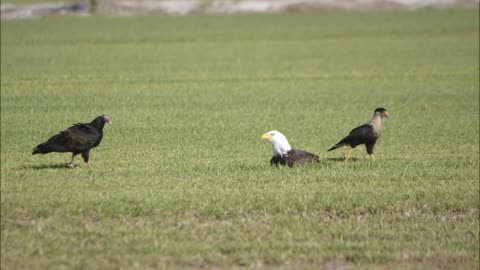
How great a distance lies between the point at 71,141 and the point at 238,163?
115 inches

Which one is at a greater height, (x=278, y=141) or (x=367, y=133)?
(x=367, y=133)

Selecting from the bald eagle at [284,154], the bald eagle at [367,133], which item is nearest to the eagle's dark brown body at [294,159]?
the bald eagle at [284,154]

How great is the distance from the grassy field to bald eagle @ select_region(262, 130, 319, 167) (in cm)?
26

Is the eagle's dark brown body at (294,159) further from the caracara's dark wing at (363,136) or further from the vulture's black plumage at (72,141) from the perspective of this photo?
the vulture's black plumage at (72,141)

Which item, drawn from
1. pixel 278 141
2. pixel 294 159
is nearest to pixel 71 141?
pixel 278 141

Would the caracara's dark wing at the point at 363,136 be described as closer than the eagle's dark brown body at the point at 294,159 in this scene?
No

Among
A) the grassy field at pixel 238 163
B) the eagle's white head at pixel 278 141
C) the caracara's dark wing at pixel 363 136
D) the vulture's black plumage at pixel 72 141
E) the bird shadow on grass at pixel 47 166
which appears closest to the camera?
the grassy field at pixel 238 163

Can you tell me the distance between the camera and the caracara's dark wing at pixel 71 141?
12.5 m

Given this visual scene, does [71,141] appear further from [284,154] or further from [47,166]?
[284,154]

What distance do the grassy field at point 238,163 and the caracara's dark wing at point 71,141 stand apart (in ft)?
1.23

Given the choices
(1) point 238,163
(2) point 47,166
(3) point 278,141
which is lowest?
(2) point 47,166

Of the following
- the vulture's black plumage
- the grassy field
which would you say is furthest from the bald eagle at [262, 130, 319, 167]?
the vulture's black plumage

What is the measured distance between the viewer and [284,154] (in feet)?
41.9

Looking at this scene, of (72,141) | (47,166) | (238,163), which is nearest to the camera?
(72,141)
